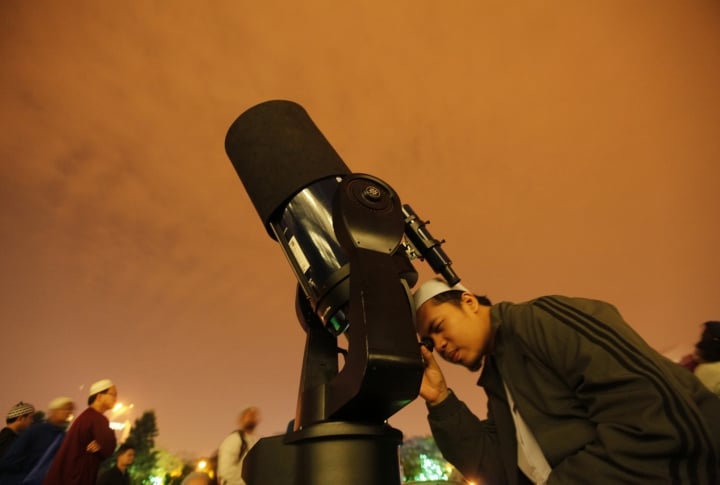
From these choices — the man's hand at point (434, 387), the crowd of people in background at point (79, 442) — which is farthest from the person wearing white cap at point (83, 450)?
the man's hand at point (434, 387)

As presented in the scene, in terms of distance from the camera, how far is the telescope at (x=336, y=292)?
2.11 ft

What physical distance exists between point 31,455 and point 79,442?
70 centimetres

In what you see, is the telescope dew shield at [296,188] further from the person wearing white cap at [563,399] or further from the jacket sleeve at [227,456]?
the jacket sleeve at [227,456]

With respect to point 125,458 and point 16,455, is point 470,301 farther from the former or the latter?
point 125,458

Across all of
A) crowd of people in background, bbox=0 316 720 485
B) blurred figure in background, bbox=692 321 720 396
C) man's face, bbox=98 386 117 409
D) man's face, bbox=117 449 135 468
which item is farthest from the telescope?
man's face, bbox=117 449 135 468

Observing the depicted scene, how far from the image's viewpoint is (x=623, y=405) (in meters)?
0.94

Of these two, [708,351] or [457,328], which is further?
[708,351]

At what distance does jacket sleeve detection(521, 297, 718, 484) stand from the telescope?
374 millimetres

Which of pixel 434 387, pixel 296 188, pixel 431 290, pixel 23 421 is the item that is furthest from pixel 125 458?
pixel 296 188

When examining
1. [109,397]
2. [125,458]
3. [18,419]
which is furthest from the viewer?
[125,458]

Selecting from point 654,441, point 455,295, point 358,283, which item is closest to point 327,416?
point 358,283

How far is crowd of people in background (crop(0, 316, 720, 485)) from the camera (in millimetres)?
2881

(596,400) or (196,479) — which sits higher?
(596,400)

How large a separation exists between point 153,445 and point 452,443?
33956mm
